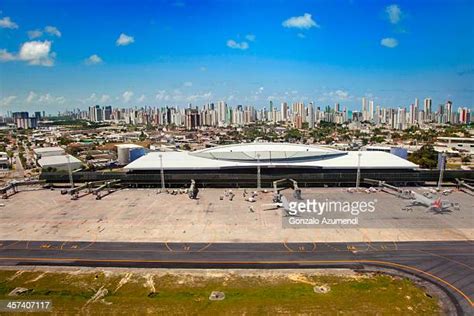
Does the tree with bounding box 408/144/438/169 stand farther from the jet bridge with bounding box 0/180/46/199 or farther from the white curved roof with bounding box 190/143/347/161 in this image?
the jet bridge with bounding box 0/180/46/199

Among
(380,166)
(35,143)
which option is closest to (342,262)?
(380,166)

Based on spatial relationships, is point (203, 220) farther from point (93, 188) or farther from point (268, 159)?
point (93, 188)

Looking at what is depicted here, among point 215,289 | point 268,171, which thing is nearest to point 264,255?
point 215,289

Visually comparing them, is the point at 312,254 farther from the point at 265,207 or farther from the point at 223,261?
the point at 265,207

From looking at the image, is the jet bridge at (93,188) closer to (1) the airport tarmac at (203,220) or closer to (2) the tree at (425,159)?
(1) the airport tarmac at (203,220)

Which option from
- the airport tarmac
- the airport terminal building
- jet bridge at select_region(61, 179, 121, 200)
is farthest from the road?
the airport terminal building
